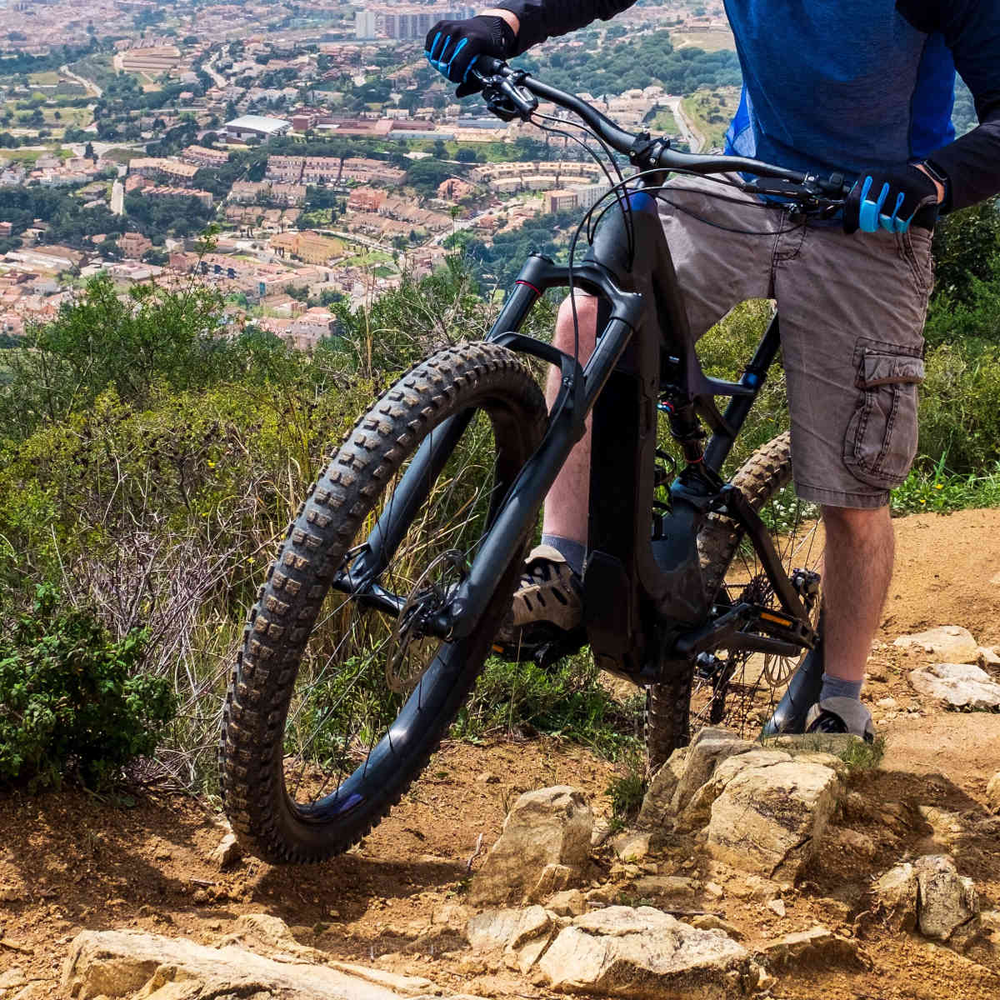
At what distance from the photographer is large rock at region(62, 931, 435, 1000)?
1.74 metres

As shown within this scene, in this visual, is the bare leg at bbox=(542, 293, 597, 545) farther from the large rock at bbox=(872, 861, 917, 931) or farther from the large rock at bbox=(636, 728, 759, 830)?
the large rock at bbox=(872, 861, 917, 931)

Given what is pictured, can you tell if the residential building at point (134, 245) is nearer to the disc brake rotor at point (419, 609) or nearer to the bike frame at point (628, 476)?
the bike frame at point (628, 476)

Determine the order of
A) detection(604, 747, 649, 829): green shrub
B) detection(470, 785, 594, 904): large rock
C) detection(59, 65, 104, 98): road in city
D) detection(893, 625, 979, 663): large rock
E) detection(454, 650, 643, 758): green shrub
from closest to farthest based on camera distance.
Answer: detection(470, 785, 594, 904): large rock → detection(604, 747, 649, 829): green shrub → detection(454, 650, 643, 758): green shrub → detection(893, 625, 979, 663): large rock → detection(59, 65, 104, 98): road in city

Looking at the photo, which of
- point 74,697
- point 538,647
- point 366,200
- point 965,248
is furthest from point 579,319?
point 366,200

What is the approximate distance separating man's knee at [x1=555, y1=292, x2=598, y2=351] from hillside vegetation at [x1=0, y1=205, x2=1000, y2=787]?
1.01 m

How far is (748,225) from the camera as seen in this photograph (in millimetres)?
3051

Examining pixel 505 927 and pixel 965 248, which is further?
pixel 965 248

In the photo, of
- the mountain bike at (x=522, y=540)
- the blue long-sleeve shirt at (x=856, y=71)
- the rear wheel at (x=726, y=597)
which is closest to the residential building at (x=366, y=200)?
the rear wheel at (x=726, y=597)

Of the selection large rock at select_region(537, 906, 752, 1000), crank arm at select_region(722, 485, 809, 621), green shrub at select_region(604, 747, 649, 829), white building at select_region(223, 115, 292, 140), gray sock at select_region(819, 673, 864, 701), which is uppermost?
white building at select_region(223, 115, 292, 140)

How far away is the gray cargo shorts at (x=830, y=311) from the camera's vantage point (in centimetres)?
297

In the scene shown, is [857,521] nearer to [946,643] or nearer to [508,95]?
[508,95]

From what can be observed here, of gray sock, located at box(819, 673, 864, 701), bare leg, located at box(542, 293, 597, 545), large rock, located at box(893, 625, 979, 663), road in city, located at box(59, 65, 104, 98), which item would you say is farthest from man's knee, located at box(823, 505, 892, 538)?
road in city, located at box(59, 65, 104, 98)

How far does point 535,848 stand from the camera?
8.09 ft

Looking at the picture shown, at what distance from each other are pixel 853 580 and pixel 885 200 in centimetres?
117
